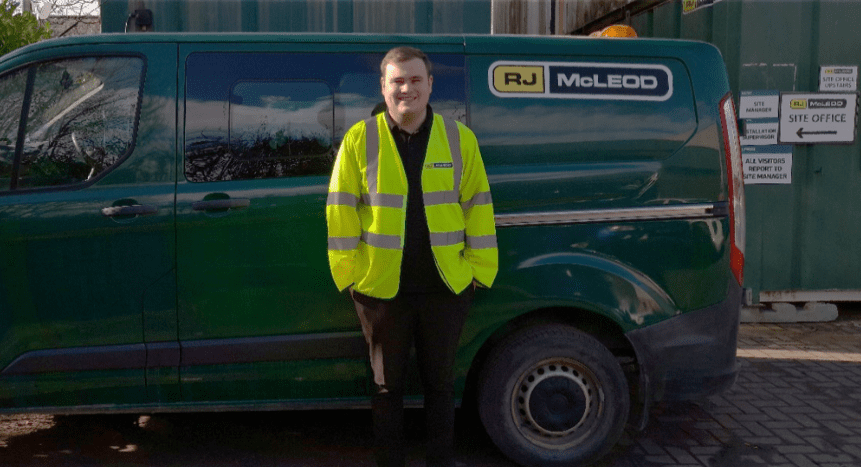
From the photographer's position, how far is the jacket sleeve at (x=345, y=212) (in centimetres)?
321

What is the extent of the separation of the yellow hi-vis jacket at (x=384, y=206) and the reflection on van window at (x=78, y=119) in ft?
3.34

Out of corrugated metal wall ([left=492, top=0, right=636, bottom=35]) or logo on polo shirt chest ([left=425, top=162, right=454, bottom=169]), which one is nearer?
logo on polo shirt chest ([left=425, top=162, right=454, bottom=169])

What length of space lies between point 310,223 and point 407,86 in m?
0.77

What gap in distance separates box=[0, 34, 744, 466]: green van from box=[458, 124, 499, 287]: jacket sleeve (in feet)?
0.94

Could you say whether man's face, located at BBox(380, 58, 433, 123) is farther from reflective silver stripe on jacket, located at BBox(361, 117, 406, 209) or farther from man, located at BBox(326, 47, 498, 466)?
reflective silver stripe on jacket, located at BBox(361, 117, 406, 209)

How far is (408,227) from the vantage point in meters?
3.25

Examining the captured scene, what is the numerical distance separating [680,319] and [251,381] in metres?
1.94

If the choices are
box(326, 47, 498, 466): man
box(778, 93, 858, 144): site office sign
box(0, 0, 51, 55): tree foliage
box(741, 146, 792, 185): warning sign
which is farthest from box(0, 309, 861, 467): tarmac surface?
box(0, 0, 51, 55): tree foliage

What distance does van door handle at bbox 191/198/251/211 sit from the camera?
11.5 feet

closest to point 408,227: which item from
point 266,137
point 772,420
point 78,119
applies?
point 266,137

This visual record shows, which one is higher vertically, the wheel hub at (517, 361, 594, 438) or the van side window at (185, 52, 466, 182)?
the van side window at (185, 52, 466, 182)

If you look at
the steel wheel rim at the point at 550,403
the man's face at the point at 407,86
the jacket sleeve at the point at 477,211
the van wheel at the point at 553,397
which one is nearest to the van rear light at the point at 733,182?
the van wheel at the point at 553,397

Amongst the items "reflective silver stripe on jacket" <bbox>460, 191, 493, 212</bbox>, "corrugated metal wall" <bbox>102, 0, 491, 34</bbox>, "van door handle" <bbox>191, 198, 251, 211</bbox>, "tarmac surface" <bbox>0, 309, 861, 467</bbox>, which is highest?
"corrugated metal wall" <bbox>102, 0, 491, 34</bbox>

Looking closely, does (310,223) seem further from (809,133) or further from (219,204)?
(809,133)
